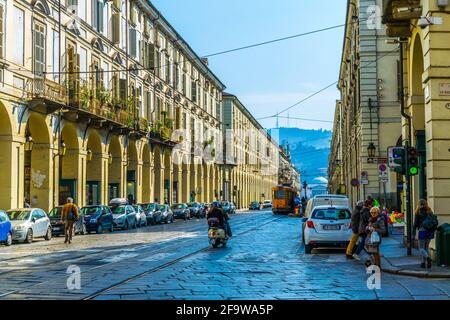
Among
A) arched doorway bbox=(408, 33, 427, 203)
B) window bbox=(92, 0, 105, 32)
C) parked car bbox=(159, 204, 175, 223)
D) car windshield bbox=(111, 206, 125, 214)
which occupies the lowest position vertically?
parked car bbox=(159, 204, 175, 223)

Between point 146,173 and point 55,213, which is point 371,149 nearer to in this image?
point 55,213

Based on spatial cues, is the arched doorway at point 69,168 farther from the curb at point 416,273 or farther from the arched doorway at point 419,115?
the curb at point 416,273

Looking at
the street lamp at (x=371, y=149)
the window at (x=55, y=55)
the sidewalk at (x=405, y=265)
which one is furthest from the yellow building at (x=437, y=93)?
the window at (x=55, y=55)

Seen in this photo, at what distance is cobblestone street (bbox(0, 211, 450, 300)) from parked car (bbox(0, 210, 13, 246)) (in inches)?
89.8

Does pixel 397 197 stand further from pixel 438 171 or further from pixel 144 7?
pixel 144 7

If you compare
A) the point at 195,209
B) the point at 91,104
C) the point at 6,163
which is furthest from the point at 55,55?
the point at 195,209

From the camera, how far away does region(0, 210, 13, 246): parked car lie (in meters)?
25.9

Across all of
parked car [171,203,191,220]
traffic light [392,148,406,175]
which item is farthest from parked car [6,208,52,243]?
parked car [171,203,191,220]

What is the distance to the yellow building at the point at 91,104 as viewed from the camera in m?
32.4

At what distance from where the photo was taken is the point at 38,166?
3578 cm

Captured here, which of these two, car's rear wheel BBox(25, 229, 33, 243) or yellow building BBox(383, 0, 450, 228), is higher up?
yellow building BBox(383, 0, 450, 228)

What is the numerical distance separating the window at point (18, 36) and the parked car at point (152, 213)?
17.2 metres

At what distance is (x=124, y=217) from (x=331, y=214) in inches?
820

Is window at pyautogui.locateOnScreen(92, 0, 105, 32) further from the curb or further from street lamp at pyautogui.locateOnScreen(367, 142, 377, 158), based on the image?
the curb
